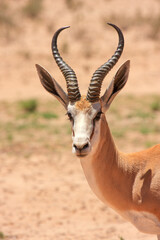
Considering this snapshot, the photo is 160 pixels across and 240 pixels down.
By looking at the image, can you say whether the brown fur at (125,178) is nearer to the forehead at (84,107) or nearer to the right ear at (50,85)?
the forehead at (84,107)

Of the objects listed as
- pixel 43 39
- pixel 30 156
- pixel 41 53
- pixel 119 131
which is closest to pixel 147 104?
pixel 119 131

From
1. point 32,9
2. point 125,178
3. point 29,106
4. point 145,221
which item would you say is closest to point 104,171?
point 125,178

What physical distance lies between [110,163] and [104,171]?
0.15 meters

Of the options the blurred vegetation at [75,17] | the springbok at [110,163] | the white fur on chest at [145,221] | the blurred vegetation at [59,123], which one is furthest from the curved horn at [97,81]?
the blurred vegetation at [75,17]

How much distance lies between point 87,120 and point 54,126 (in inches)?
429

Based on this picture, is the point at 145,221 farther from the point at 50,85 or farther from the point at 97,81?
the point at 50,85

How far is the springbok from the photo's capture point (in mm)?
5039

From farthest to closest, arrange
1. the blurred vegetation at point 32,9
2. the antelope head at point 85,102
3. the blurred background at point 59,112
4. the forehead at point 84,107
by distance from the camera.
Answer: the blurred vegetation at point 32,9 < the blurred background at point 59,112 < the forehead at point 84,107 < the antelope head at point 85,102

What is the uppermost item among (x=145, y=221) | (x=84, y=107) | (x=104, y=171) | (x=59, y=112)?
(x=59, y=112)

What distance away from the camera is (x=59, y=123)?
16.5 metres

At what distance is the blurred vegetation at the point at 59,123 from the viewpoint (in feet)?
44.3

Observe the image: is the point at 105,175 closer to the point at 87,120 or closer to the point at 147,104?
the point at 87,120

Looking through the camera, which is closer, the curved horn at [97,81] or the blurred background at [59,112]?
the curved horn at [97,81]

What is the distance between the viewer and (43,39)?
101ft
